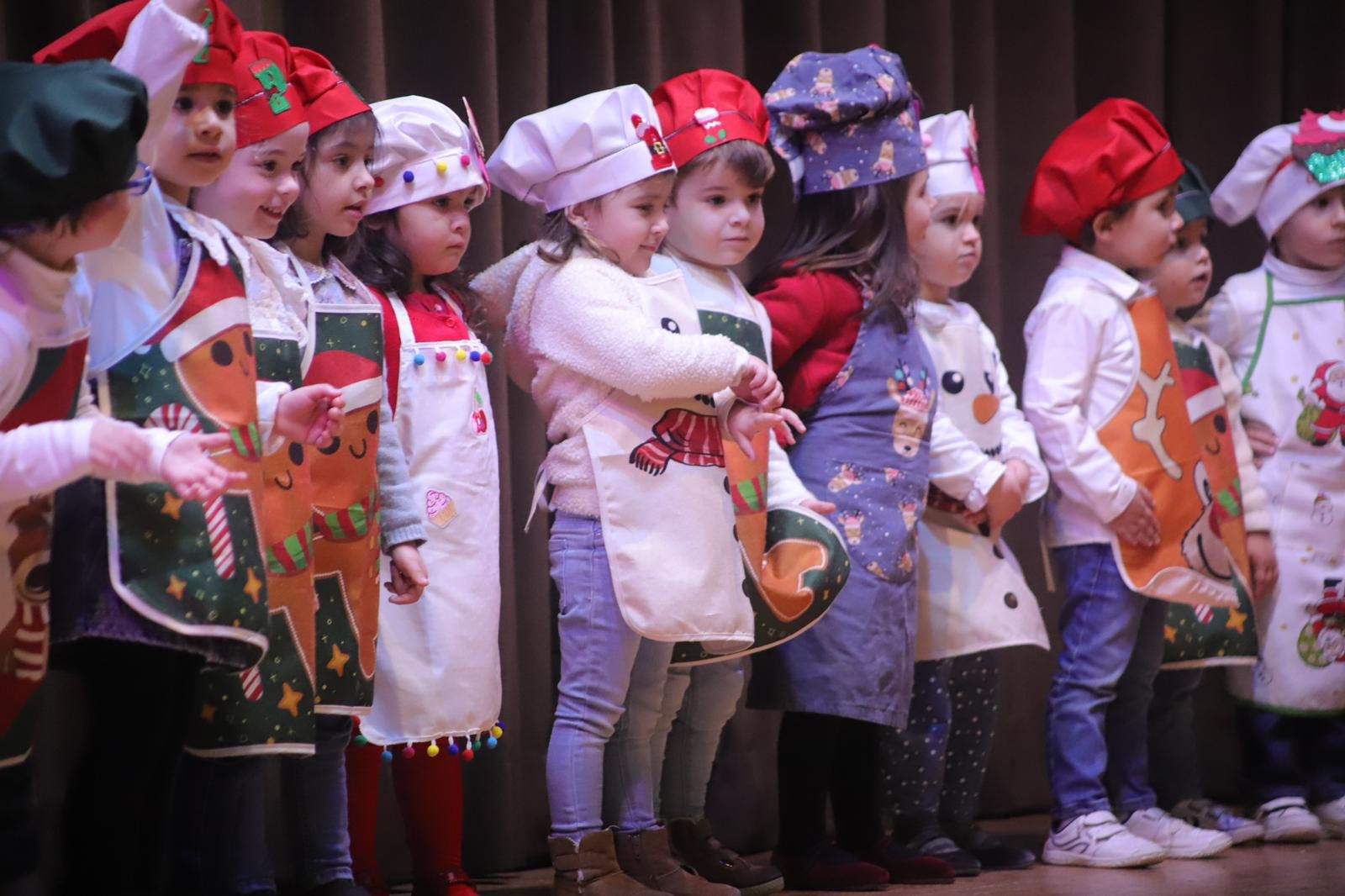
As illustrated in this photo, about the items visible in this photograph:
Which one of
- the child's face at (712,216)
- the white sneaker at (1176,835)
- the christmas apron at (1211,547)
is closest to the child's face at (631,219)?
the child's face at (712,216)

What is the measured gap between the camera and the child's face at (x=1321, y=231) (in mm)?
3637

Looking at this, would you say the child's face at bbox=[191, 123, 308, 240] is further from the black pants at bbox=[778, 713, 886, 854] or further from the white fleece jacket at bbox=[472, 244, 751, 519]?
the black pants at bbox=[778, 713, 886, 854]

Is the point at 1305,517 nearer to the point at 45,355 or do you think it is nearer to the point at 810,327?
the point at 810,327

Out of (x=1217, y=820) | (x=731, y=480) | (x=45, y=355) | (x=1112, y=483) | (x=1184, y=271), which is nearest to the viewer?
(x=45, y=355)

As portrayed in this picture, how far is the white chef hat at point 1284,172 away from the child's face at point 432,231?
2012 mm

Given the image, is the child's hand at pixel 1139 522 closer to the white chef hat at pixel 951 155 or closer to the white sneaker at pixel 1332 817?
the white chef hat at pixel 951 155

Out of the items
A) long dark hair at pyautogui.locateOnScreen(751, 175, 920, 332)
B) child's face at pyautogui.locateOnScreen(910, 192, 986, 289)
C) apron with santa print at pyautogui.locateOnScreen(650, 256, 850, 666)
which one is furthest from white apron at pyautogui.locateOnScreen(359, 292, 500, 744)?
child's face at pyautogui.locateOnScreen(910, 192, 986, 289)

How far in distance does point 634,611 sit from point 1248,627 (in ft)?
5.37

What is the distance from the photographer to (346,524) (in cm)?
231

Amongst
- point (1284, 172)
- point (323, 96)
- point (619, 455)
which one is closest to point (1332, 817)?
point (1284, 172)

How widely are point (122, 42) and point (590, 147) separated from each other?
0.85 metres

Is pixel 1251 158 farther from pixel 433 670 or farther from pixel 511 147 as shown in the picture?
pixel 433 670

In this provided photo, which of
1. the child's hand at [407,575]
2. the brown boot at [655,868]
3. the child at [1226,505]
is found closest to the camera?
the child's hand at [407,575]

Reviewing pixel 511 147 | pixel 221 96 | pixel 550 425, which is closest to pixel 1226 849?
pixel 550 425
